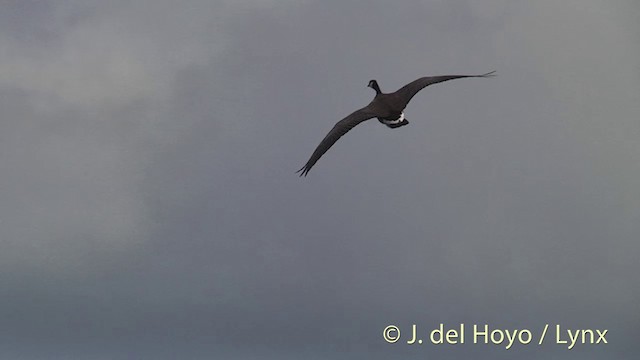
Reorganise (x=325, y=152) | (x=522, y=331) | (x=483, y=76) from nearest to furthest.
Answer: (x=483, y=76), (x=325, y=152), (x=522, y=331)

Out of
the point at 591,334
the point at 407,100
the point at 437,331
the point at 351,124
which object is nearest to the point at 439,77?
the point at 407,100

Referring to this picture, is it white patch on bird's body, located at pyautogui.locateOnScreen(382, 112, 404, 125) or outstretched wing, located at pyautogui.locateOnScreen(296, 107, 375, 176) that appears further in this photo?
white patch on bird's body, located at pyautogui.locateOnScreen(382, 112, 404, 125)

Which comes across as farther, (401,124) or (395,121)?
(395,121)

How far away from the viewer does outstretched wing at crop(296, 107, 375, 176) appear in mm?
40219

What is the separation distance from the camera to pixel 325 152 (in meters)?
40.5

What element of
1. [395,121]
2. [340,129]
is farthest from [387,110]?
[340,129]

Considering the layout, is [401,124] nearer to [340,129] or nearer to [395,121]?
[395,121]

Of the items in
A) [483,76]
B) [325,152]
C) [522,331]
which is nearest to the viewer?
[483,76]

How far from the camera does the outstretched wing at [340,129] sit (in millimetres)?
40219

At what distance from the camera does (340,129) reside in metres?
41.5

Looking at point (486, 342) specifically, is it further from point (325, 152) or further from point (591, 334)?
point (325, 152)

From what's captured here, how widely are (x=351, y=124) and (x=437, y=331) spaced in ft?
42.8

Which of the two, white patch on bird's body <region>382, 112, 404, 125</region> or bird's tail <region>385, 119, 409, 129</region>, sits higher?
white patch on bird's body <region>382, 112, 404, 125</region>

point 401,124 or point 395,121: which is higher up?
point 395,121
